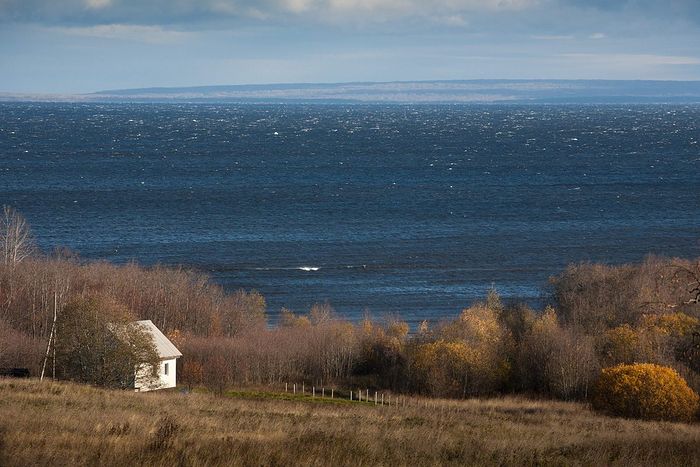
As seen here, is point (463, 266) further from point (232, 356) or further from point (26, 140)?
point (26, 140)

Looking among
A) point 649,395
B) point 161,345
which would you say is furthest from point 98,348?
point 649,395

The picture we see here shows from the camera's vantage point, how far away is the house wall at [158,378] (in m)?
36.3

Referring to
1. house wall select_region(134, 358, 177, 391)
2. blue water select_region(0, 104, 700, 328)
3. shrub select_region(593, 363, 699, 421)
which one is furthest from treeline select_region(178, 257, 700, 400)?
blue water select_region(0, 104, 700, 328)

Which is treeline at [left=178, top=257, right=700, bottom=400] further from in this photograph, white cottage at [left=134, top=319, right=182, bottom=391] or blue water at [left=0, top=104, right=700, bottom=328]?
blue water at [left=0, top=104, right=700, bottom=328]

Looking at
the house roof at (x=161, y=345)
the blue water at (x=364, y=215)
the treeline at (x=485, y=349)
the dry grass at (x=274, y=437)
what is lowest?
the blue water at (x=364, y=215)

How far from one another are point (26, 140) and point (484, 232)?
12908cm

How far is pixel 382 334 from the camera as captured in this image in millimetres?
46594

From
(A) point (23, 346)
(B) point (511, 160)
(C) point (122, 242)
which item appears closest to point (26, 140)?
(B) point (511, 160)

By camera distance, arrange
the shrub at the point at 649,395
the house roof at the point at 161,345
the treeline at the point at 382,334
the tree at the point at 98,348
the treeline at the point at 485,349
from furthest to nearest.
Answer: the treeline at the point at 485,349
the treeline at the point at 382,334
the house roof at the point at 161,345
the tree at the point at 98,348
the shrub at the point at 649,395

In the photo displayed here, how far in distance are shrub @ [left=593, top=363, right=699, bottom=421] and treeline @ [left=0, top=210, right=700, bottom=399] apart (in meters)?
2.95

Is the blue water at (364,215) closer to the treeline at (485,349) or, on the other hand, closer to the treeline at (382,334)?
the treeline at (382,334)

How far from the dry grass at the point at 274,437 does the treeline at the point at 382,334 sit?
12216 millimetres

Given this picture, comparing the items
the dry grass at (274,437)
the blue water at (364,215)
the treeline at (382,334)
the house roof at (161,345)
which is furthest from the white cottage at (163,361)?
the blue water at (364,215)

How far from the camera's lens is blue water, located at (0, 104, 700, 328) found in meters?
67.7
